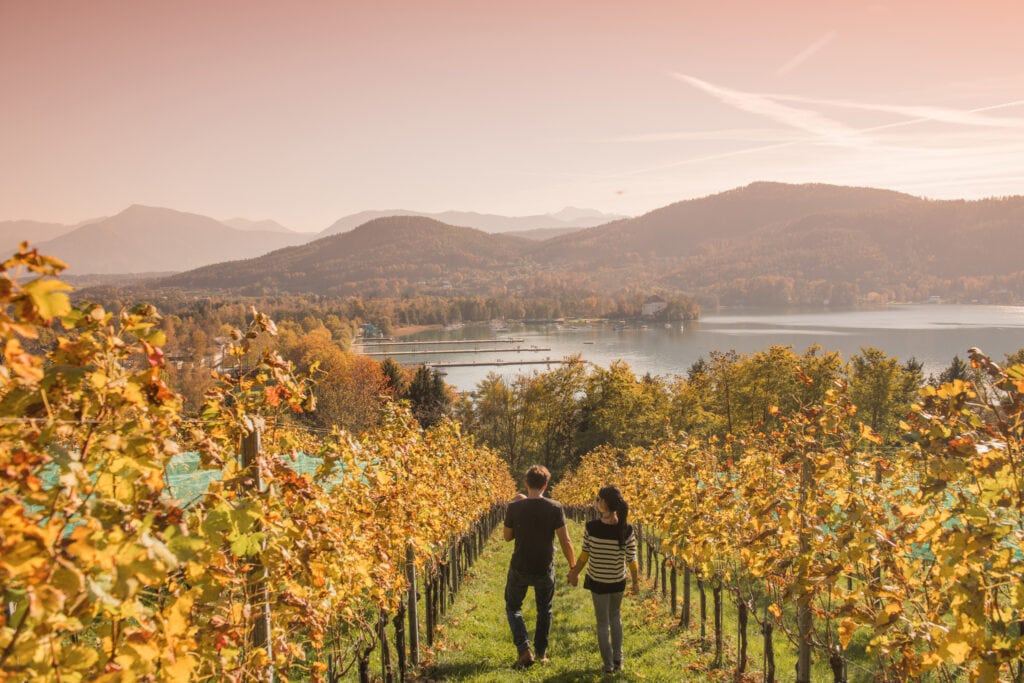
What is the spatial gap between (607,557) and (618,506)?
532 millimetres

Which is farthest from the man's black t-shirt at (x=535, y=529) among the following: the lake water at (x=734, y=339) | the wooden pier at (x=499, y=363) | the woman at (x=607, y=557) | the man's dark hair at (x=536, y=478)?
the wooden pier at (x=499, y=363)

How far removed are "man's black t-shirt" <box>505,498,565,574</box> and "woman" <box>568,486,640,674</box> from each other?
0.33 metres

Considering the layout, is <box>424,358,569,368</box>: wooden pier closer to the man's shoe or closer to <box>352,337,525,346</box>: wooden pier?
<box>352,337,525,346</box>: wooden pier

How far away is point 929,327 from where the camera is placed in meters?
123

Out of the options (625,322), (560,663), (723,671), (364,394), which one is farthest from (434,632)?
(625,322)

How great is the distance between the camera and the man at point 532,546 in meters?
6.00

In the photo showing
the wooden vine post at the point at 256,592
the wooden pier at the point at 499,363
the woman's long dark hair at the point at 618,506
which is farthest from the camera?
the wooden pier at the point at 499,363

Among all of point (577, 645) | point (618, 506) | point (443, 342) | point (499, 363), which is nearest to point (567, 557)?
point (618, 506)

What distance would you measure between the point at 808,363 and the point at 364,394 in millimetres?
35925

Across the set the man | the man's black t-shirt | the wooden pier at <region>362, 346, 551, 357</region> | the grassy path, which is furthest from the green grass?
the wooden pier at <region>362, 346, 551, 357</region>

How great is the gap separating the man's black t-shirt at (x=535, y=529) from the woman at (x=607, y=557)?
330mm

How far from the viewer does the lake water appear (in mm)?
92375

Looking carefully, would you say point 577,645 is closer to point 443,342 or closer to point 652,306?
point 443,342

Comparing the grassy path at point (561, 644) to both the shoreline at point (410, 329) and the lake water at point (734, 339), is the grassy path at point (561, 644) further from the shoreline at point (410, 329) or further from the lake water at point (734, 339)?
the shoreline at point (410, 329)
